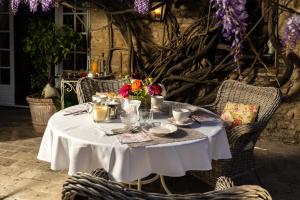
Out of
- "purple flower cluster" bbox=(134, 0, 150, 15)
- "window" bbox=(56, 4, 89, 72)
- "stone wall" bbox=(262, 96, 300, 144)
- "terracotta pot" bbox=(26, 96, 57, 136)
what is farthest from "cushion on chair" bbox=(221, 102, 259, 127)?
"window" bbox=(56, 4, 89, 72)

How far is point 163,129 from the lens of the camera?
2459mm

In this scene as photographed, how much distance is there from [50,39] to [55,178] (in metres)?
2.39

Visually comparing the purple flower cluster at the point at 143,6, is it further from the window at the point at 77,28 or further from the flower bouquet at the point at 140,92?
the flower bouquet at the point at 140,92

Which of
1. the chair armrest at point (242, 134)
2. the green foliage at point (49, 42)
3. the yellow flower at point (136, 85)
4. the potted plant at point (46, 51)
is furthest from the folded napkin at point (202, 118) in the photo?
the green foliage at point (49, 42)

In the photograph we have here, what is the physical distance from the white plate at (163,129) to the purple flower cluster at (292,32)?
2.59 meters

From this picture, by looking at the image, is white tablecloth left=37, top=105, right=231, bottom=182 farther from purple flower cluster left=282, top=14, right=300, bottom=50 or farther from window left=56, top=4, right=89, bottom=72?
window left=56, top=4, right=89, bottom=72

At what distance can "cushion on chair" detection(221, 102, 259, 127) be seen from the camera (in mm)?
3422

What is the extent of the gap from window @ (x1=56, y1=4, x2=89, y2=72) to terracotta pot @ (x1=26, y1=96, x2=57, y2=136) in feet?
3.92

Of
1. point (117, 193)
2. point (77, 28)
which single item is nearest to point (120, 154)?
point (117, 193)

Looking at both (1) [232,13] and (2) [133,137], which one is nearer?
(2) [133,137]

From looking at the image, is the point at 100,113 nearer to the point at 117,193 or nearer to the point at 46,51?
the point at 117,193

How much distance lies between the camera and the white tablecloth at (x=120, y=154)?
7.25 feet

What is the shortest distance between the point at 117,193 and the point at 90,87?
261 cm

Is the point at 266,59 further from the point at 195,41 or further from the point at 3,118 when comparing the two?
the point at 3,118
